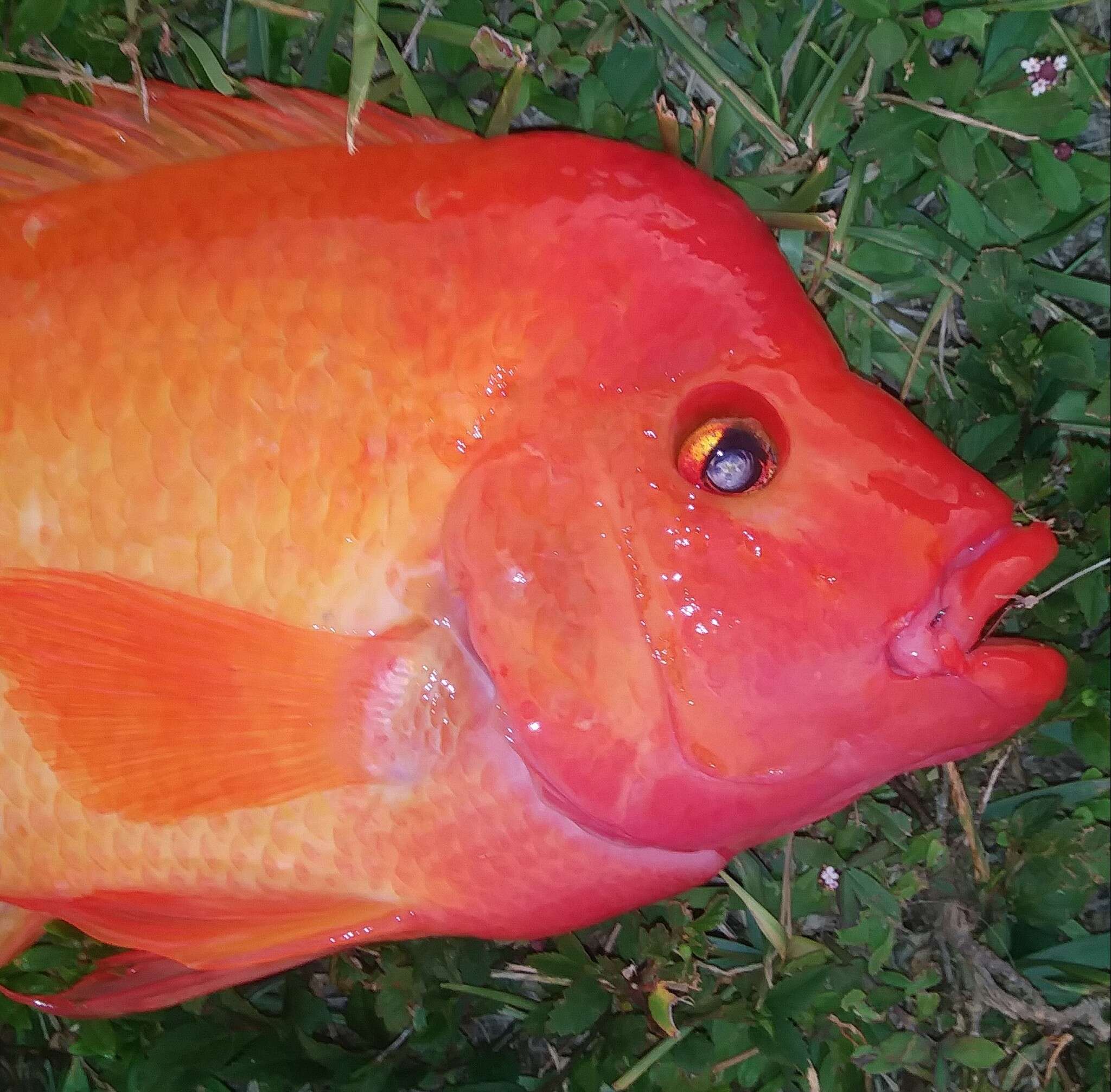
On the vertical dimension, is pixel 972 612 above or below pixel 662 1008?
above

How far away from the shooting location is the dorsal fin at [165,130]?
1.08 metres

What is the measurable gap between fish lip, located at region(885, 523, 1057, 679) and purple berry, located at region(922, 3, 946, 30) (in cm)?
80

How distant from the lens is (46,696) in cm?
108

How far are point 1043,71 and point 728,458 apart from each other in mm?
910

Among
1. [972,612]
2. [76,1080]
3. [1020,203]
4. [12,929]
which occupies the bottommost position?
[76,1080]

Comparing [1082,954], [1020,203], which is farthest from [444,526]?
[1082,954]

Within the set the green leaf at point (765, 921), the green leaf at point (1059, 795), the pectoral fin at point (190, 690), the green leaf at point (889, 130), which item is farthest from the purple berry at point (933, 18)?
the green leaf at point (765, 921)

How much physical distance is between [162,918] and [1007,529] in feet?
3.83

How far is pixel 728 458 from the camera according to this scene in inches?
36.0

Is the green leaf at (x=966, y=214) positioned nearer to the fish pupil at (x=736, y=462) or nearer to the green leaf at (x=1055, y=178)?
the green leaf at (x=1055, y=178)

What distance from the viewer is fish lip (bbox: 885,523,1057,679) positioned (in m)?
0.90

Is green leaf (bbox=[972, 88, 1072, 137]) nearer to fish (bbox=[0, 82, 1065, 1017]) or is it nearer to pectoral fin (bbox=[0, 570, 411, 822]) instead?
fish (bbox=[0, 82, 1065, 1017])

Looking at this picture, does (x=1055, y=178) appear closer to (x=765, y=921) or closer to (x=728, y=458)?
(x=728, y=458)

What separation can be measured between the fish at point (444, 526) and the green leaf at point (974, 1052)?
836mm
